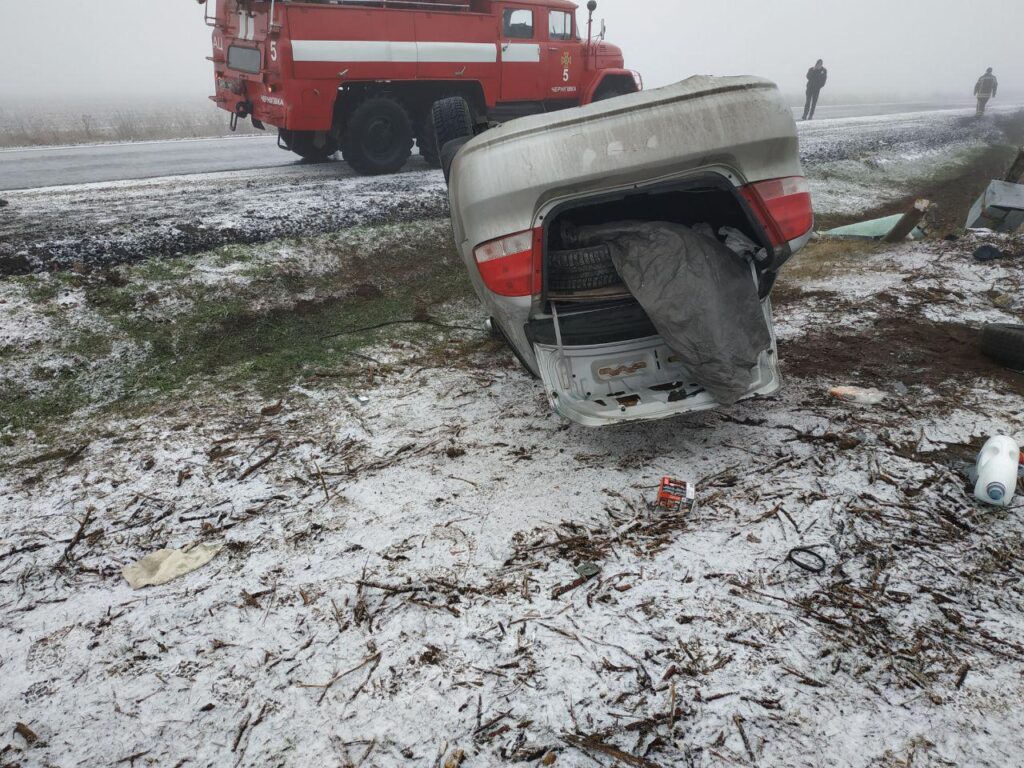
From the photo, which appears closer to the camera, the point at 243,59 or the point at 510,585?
the point at 510,585

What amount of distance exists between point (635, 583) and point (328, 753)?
128 cm

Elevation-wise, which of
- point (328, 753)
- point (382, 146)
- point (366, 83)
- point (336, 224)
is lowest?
point (328, 753)

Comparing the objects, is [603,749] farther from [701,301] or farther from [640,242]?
[640,242]

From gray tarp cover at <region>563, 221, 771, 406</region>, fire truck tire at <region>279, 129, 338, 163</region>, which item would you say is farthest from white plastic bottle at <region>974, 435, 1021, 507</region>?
Answer: fire truck tire at <region>279, 129, 338, 163</region>

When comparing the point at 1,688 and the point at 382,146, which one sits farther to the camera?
the point at 382,146

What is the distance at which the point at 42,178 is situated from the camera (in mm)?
9961

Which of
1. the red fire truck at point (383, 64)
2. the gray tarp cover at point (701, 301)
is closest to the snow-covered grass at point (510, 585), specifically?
the gray tarp cover at point (701, 301)

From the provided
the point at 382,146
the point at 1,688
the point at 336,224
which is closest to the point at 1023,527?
the point at 1,688

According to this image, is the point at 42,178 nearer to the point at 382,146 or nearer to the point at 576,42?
the point at 382,146

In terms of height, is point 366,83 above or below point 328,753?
above

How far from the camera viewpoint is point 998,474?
268 centimetres

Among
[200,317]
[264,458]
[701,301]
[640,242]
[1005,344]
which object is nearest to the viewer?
[701,301]

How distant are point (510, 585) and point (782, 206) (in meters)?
2.32

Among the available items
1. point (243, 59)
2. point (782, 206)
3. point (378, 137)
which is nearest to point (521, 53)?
point (378, 137)
